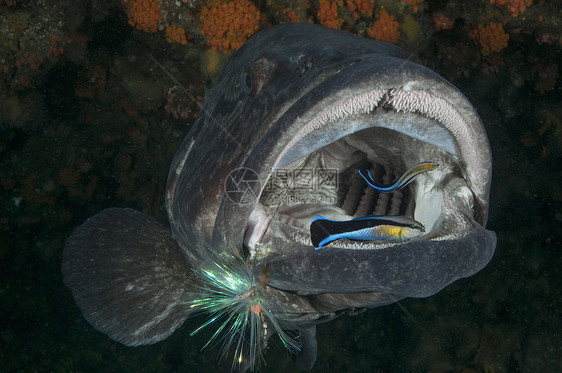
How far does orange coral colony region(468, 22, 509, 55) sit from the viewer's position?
4.60 m

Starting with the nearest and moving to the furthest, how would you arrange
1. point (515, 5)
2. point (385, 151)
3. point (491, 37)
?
1. point (385, 151)
2. point (515, 5)
3. point (491, 37)

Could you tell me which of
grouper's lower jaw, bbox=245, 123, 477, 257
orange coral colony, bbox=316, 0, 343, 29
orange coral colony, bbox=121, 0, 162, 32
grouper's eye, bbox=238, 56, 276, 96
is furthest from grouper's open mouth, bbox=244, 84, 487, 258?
orange coral colony, bbox=121, 0, 162, 32

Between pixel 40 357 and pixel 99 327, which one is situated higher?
pixel 99 327

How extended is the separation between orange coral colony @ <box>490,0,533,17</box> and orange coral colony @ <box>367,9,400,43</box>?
1.20 meters

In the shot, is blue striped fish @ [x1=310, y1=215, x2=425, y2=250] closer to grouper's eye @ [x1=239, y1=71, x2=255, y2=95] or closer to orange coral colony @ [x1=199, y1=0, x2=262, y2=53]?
Result: grouper's eye @ [x1=239, y1=71, x2=255, y2=95]

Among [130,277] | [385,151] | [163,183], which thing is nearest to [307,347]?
[130,277]

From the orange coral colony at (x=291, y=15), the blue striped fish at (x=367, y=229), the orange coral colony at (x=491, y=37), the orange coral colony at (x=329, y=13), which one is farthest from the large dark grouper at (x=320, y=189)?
the orange coral colony at (x=491, y=37)

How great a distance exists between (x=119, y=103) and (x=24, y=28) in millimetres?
1374

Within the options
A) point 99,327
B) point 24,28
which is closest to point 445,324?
point 99,327

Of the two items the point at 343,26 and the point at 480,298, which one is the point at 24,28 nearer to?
the point at 343,26

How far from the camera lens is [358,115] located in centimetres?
172

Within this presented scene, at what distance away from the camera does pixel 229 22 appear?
452 cm

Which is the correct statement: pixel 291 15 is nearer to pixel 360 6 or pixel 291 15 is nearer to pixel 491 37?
pixel 360 6

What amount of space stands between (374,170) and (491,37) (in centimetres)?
306
